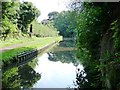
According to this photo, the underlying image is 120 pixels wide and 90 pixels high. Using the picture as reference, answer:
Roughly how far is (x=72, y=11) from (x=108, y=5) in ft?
12.9

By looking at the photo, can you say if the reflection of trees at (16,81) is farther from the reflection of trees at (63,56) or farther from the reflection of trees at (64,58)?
the reflection of trees at (64,58)

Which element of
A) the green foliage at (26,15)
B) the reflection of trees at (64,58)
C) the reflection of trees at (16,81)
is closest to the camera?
the reflection of trees at (16,81)

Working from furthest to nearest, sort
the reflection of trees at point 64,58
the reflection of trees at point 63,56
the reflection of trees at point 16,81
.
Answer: the reflection of trees at point 63,56 < the reflection of trees at point 64,58 < the reflection of trees at point 16,81

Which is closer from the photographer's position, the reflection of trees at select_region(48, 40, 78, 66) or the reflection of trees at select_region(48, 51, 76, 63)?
the reflection of trees at select_region(48, 51, 76, 63)

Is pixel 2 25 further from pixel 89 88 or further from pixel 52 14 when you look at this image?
pixel 52 14

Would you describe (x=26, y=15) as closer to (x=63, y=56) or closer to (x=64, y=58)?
(x=63, y=56)

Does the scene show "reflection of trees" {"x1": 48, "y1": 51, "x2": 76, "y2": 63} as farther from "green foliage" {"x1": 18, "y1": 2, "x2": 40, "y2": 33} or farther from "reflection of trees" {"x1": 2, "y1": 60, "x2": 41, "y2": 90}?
"green foliage" {"x1": 18, "y1": 2, "x2": 40, "y2": 33}

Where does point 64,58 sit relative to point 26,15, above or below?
below

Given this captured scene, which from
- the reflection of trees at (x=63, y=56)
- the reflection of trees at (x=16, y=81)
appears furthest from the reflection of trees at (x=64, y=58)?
the reflection of trees at (x=16, y=81)

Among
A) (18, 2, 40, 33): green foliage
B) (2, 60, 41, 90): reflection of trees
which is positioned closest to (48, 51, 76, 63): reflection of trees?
(2, 60, 41, 90): reflection of trees

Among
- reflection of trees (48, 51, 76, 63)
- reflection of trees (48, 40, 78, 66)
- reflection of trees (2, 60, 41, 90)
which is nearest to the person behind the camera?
reflection of trees (2, 60, 41, 90)

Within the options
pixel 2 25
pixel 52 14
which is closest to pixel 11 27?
pixel 2 25

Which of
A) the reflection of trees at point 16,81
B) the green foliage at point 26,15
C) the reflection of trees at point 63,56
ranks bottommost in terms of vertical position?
the reflection of trees at point 63,56

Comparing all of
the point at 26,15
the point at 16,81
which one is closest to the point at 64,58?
the point at 16,81
